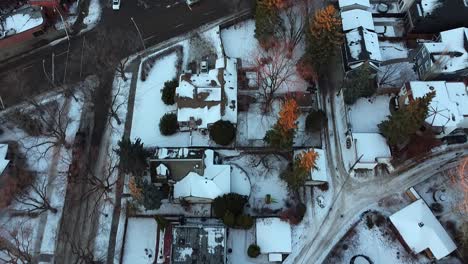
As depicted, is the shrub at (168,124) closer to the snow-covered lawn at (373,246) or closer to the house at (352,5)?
the snow-covered lawn at (373,246)

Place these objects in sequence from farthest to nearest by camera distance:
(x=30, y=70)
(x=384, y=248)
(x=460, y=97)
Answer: (x=30, y=70) < (x=460, y=97) < (x=384, y=248)

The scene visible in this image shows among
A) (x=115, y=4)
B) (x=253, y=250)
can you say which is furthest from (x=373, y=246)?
(x=115, y=4)

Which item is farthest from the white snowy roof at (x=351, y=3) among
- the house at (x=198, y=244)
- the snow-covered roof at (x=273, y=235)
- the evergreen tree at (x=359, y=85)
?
the house at (x=198, y=244)

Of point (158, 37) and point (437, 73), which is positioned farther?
point (158, 37)

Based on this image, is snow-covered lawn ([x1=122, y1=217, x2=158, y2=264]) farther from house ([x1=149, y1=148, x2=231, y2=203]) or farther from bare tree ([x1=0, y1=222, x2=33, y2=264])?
bare tree ([x1=0, y1=222, x2=33, y2=264])

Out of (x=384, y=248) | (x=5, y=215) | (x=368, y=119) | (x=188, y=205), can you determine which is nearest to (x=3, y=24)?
(x=5, y=215)

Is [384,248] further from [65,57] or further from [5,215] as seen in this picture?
[65,57]
